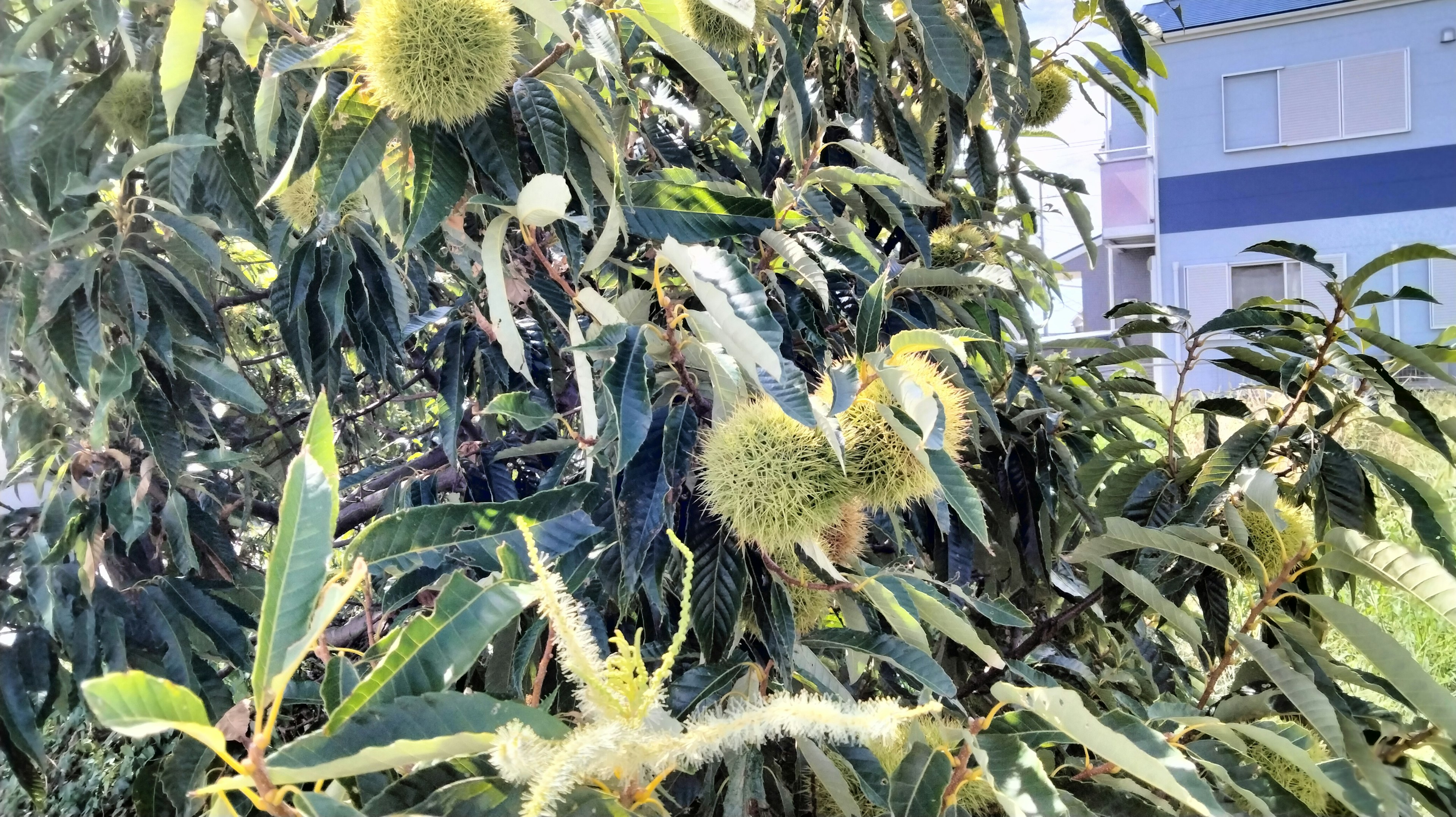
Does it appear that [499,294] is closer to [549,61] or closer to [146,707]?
[549,61]

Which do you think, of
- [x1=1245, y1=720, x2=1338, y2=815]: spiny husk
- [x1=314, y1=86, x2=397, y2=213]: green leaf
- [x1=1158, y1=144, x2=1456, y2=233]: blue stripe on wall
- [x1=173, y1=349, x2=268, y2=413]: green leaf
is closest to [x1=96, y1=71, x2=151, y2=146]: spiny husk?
[x1=173, y1=349, x2=268, y2=413]: green leaf

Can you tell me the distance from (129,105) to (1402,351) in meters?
1.59

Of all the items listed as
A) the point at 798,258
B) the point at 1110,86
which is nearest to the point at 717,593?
the point at 798,258

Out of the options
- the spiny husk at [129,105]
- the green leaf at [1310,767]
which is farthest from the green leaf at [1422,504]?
the spiny husk at [129,105]

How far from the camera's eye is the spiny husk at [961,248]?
1296 mm

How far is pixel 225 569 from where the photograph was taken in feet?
4.14

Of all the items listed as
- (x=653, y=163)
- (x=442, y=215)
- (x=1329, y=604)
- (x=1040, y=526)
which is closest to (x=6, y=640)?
(x=442, y=215)

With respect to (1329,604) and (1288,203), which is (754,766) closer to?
(1329,604)

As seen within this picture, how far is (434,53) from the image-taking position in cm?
66

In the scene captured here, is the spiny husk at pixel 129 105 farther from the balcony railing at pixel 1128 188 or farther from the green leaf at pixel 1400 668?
the balcony railing at pixel 1128 188

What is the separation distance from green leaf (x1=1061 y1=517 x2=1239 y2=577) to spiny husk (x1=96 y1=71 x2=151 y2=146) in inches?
48.3

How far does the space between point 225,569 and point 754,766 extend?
3.03 ft

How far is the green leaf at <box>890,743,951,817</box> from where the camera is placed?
2.00 feet

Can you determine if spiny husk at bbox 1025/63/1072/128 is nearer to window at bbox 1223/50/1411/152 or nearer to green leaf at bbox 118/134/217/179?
green leaf at bbox 118/134/217/179
